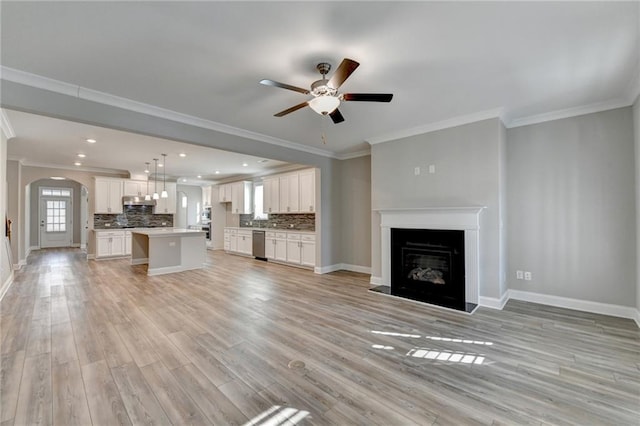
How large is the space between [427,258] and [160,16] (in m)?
4.39

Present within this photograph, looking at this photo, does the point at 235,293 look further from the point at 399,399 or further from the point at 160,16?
the point at 160,16

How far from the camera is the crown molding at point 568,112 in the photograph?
11.8 feet

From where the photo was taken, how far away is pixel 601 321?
3.42 meters

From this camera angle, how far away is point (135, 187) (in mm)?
8922

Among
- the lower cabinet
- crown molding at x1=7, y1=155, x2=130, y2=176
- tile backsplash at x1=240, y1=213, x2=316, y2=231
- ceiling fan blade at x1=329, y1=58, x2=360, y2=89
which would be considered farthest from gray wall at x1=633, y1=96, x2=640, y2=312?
crown molding at x1=7, y1=155, x2=130, y2=176

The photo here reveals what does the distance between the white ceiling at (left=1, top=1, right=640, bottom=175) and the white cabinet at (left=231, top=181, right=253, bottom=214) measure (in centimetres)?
543

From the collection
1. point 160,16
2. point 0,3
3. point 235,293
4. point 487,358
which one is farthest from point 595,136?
point 0,3

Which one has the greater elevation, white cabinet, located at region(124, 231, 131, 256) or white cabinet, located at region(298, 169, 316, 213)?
white cabinet, located at region(298, 169, 316, 213)

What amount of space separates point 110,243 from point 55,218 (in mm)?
5599

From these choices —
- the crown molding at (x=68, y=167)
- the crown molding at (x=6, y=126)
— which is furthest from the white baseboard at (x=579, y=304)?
the crown molding at (x=68, y=167)

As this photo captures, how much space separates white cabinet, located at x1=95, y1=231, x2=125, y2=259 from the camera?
8125 mm

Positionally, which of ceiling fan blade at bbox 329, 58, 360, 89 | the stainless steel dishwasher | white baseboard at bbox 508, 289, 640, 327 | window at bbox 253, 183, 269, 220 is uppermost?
ceiling fan blade at bbox 329, 58, 360, 89

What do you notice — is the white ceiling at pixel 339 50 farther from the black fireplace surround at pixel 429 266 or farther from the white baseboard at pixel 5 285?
the white baseboard at pixel 5 285

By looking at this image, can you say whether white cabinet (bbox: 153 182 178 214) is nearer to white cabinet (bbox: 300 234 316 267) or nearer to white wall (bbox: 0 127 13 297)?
white wall (bbox: 0 127 13 297)
